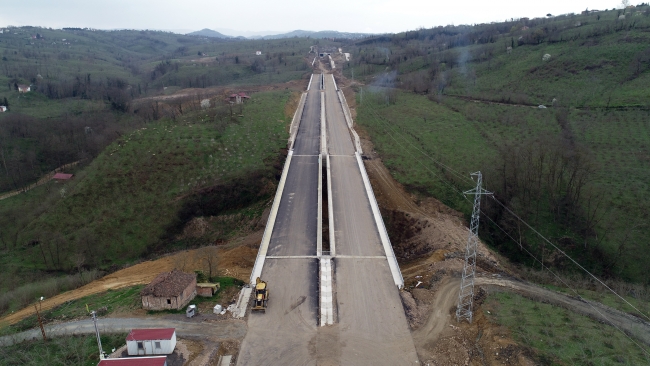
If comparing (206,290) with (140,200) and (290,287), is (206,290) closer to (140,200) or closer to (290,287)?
(290,287)

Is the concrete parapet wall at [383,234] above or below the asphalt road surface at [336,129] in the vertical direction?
below

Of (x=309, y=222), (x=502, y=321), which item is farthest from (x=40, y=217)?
(x=502, y=321)

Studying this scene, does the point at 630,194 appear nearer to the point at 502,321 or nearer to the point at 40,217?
the point at 502,321

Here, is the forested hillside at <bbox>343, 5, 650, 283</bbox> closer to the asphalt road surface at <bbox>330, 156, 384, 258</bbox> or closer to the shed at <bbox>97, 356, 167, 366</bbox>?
the asphalt road surface at <bbox>330, 156, 384, 258</bbox>

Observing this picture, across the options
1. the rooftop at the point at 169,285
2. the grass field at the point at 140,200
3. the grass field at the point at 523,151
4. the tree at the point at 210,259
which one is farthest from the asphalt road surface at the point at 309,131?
the rooftop at the point at 169,285

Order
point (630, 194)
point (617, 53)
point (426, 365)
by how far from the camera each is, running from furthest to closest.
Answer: point (617, 53)
point (630, 194)
point (426, 365)

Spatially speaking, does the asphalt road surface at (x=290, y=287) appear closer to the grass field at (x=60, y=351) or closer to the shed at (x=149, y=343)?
the shed at (x=149, y=343)

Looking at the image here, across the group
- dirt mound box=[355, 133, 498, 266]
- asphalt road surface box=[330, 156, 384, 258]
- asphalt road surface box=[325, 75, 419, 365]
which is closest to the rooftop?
asphalt road surface box=[325, 75, 419, 365]
